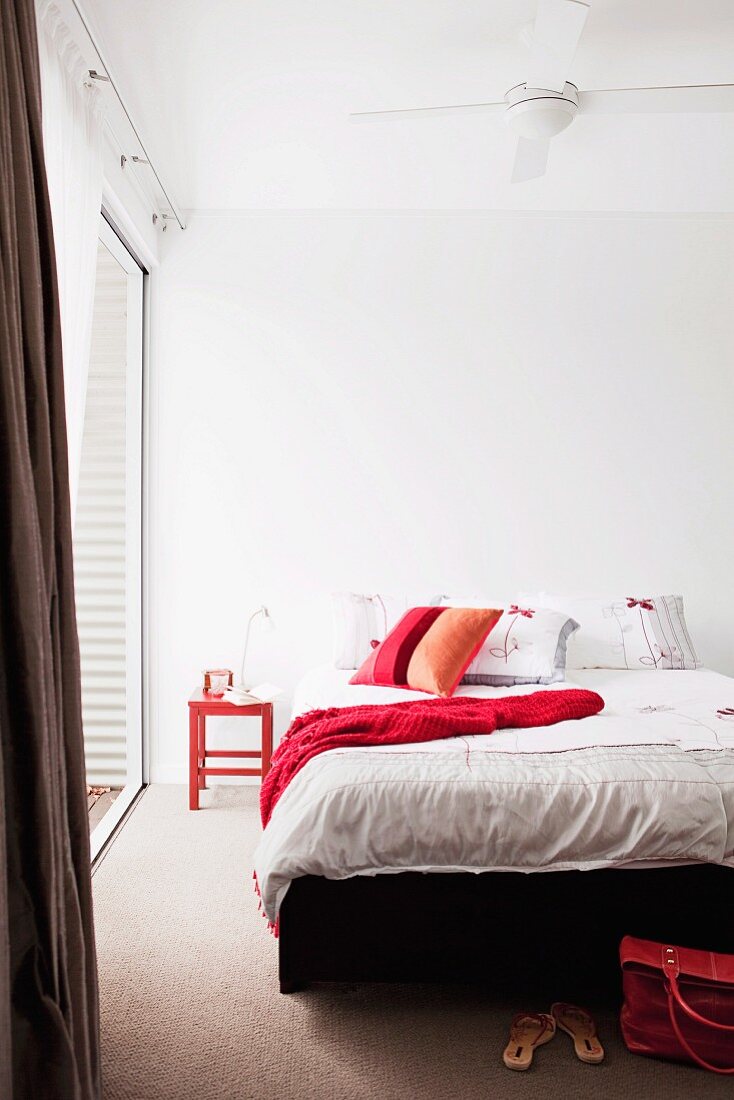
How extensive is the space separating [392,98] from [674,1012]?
2808 mm

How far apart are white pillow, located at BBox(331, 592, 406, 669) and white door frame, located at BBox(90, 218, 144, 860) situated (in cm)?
92

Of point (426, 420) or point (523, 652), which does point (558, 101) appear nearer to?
point (426, 420)

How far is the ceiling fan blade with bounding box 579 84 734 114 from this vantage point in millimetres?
2344

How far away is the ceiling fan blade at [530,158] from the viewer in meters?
2.70

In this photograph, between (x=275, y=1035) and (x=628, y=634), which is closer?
(x=275, y=1035)

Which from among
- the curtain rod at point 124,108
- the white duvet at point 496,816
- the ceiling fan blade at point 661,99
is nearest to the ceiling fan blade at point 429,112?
the ceiling fan blade at point 661,99

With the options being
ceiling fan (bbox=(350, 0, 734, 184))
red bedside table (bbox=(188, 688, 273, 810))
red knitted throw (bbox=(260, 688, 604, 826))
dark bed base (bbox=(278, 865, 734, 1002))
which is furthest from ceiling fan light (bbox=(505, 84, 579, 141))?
red bedside table (bbox=(188, 688, 273, 810))

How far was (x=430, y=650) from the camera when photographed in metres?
3.13

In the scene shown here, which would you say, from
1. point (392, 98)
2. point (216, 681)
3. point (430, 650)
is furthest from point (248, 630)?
point (392, 98)

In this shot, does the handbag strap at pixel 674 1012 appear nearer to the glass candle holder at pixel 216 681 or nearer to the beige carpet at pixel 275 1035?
the beige carpet at pixel 275 1035

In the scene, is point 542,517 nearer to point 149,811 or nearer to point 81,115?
point 149,811

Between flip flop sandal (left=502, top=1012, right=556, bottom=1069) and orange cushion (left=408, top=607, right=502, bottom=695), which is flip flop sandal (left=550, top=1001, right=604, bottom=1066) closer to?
flip flop sandal (left=502, top=1012, right=556, bottom=1069)

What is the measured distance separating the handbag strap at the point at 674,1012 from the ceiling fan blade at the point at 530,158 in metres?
2.36

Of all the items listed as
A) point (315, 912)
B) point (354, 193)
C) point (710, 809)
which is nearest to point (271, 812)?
point (315, 912)
